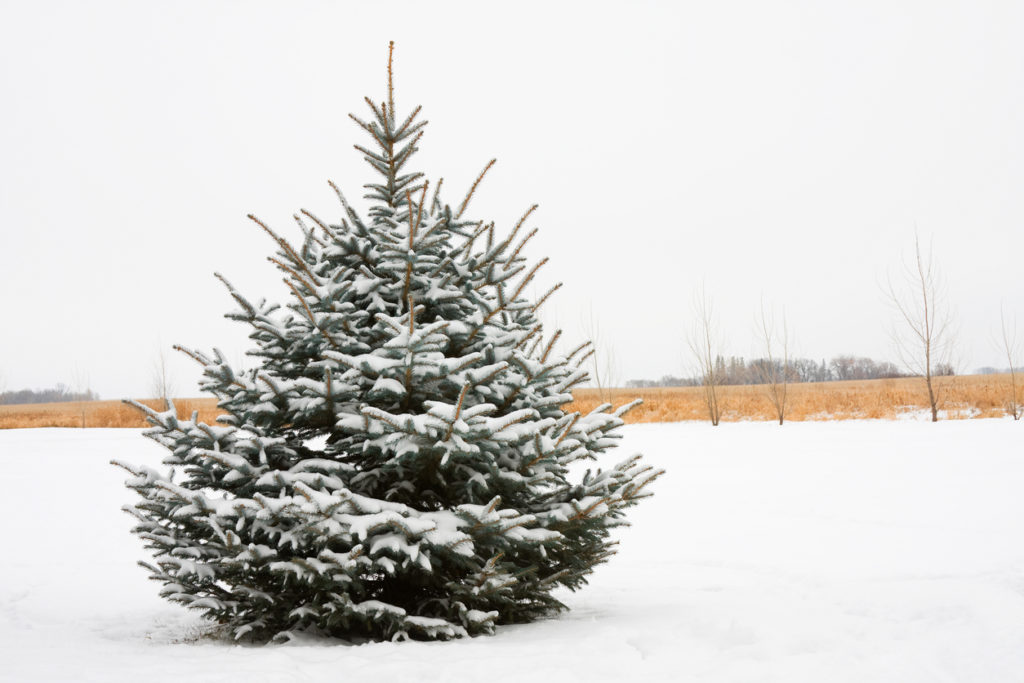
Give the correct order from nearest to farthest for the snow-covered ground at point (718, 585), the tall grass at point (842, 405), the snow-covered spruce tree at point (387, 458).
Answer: the snow-covered ground at point (718, 585) → the snow-covered spruce tree at point (387, 458) → the tall grass at point (842, 405)

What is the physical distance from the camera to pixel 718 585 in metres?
6.48

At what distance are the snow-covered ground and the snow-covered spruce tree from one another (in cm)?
34

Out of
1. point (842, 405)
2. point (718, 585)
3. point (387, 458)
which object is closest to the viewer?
point (387, 458)

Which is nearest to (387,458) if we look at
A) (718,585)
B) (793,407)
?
(718,585)

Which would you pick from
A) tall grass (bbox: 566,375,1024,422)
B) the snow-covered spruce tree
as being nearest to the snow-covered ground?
the snow-covered spruce tree

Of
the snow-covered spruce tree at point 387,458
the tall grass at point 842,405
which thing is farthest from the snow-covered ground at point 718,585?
the tall grass at point 842,405

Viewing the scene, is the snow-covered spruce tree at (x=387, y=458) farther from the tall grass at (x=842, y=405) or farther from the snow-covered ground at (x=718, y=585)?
the tall grass at (x=842, y=405)

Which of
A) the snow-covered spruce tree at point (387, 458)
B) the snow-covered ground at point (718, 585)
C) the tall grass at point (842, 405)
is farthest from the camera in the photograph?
the tall grass at point (842, 405)

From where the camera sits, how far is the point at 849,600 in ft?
16.1

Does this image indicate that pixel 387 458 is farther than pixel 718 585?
No

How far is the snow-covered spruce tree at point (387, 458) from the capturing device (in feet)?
11.9

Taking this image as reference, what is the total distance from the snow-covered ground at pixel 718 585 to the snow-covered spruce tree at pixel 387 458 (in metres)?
0.34

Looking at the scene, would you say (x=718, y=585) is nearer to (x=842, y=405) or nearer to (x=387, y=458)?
(x=387, y=458)

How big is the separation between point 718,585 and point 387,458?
4.02 meters
